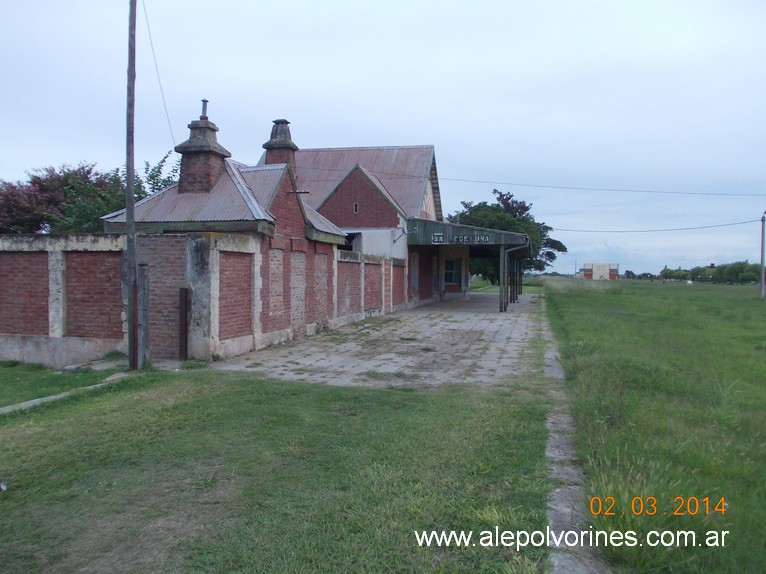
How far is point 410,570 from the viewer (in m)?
3.46

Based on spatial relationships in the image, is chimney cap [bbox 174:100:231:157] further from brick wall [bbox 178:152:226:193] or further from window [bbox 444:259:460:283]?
window [bbox 444:259:460:283]

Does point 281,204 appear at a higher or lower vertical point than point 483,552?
higher

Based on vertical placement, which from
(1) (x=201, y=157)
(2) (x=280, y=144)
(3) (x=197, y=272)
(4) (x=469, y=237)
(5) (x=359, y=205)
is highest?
(2) (x=280, y=144)

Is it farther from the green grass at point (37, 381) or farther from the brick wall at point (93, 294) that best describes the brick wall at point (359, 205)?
the green grass at point (37, 381)

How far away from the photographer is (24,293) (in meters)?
12.6

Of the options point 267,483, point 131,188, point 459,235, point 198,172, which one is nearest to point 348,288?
point 198,172

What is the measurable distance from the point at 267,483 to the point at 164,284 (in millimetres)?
A: 7475

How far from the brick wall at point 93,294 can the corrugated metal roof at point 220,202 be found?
1708 millimetres

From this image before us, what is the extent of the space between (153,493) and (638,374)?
22.3 feet

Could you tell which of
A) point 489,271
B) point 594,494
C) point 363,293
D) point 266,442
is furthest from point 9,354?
point 489,271

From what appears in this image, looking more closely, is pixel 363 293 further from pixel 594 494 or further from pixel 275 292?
pixel 594 494

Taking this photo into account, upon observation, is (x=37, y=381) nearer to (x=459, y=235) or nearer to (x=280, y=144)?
(x=280, y=144)

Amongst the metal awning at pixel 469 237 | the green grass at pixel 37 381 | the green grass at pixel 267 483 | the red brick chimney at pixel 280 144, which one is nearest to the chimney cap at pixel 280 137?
the red brick chimney at pixel 280 144

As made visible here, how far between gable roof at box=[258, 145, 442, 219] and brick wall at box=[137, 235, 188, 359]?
20.7 meters
